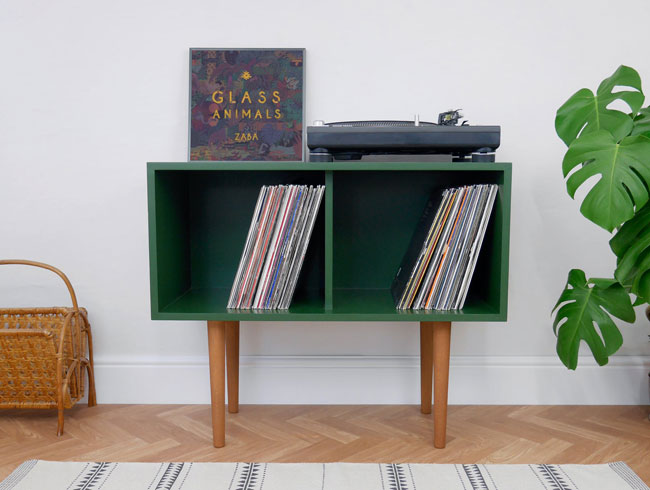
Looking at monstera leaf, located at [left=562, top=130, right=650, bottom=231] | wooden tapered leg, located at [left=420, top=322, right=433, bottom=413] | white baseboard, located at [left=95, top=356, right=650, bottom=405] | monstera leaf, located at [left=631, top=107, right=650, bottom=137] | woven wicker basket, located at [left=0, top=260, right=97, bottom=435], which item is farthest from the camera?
white baseboard, located at [left=95, top=356, right=650, bottom=405]

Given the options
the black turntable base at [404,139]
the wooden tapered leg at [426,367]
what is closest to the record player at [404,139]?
the black turntable base at [404,139]

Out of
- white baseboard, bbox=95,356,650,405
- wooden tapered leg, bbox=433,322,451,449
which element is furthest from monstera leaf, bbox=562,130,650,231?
white baseboard, bbox=95,356,650,405

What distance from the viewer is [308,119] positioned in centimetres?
174

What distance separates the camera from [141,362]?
181 centimetres

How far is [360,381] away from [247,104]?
0.99 meters

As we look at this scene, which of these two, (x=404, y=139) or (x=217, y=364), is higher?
(x=404, y=139)

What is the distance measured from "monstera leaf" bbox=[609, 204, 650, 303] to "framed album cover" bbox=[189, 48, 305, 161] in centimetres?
95

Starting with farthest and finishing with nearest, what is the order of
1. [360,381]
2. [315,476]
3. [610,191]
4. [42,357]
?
1. [360,381]
2. [42,357]
3. [315,476]
4. [610,191]

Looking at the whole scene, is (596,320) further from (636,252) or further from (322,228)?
(322,228)

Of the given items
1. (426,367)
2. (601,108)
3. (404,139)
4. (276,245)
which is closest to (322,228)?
(276,245)

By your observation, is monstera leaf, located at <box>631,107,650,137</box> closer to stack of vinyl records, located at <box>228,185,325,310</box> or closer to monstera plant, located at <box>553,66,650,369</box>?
monstera plant, located at <box>553,66,650,369</box>

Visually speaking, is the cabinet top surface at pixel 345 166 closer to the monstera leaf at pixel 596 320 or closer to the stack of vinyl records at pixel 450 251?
the stack of vinyl records at pixel 450 251

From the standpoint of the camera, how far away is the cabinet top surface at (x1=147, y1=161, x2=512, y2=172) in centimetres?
134

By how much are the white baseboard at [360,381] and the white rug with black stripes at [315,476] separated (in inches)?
16.9
